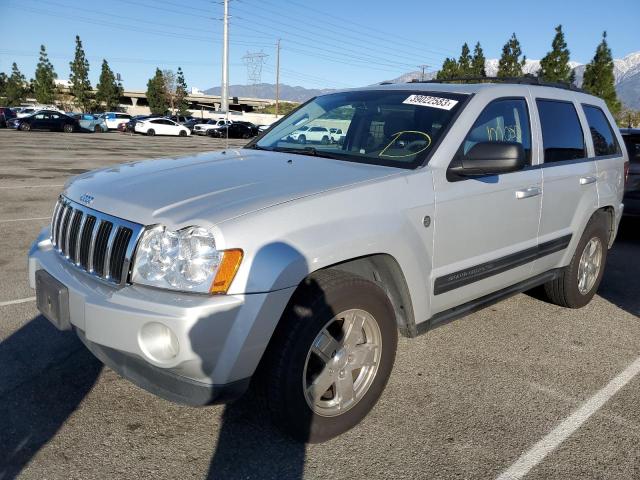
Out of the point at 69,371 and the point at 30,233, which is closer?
the point at 69,371

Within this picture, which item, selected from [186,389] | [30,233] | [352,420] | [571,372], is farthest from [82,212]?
[30,233]

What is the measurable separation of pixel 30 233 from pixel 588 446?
6.47 meters

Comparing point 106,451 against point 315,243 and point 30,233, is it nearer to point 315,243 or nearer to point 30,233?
point 315,243

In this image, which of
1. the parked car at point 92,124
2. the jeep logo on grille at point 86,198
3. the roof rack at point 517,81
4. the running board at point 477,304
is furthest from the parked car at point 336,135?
the parked car at point 92,124

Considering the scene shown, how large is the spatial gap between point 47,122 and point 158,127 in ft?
25.4

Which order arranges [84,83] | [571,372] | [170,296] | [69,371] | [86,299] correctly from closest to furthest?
[170,296], [86,299], [69,371], [571,372], [84,83]

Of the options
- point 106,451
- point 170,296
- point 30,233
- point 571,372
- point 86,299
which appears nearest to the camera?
point 170,296

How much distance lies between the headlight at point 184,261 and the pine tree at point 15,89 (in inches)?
3301

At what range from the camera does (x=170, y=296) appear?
2.31 m

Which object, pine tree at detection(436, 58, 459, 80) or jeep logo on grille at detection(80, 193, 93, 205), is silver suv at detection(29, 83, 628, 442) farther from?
pine tree at detection(436, 58, 459, 80)

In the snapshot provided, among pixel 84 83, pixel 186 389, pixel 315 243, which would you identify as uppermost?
pixel 84 83

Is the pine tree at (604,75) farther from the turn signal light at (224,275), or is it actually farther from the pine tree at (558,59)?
the turn signal light at (224,275)

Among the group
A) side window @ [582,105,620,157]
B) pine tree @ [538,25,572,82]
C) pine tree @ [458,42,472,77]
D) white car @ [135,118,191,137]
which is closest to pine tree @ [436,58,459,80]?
pine tree @ [458,42,472,77]

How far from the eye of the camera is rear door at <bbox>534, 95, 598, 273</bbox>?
4059mm
